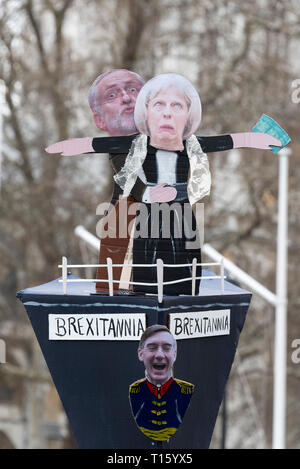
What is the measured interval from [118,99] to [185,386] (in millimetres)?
1612

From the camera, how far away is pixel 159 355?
4027mm

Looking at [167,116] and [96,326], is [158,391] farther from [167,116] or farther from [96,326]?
[167,116]

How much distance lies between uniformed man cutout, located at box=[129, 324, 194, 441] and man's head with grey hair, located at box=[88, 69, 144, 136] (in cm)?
124

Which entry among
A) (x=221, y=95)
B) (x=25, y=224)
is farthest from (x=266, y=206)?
(x=25, y=224)

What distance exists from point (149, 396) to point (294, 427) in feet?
41.4

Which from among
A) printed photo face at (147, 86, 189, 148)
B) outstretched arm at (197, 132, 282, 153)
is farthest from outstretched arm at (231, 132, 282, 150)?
printed photo face at (147, 86, 189, 148)

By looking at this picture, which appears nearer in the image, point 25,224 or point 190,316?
point 190,316

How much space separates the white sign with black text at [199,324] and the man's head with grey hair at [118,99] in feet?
3.58

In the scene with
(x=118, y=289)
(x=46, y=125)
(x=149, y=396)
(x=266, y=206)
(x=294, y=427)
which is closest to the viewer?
(x=149, y=396)

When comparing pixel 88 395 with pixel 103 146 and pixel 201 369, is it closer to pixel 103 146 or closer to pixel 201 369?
pixel 201 369

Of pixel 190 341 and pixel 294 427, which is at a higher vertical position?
pixel 190 341

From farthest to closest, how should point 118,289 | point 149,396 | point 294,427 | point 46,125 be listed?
1. point 294,427
2. point 46,125
3. point 118,289
4. point 149,396

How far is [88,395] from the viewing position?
4.30 meters

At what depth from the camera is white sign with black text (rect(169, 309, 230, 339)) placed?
165 inches
